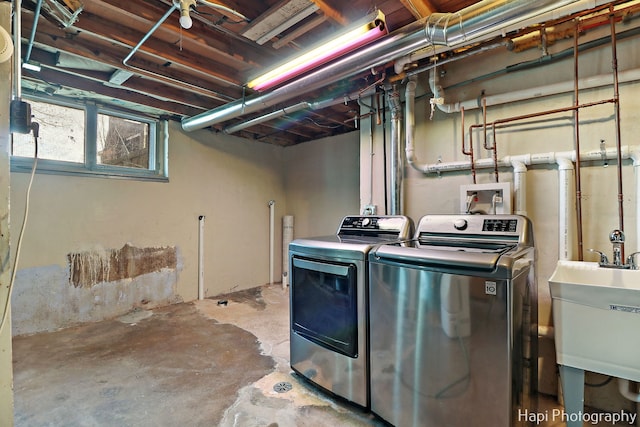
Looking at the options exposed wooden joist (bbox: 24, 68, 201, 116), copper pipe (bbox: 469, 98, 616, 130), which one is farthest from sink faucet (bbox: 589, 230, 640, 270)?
exposed wooden joist (bbox: 24, 68, 201, 116)

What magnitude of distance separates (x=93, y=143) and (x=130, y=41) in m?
1.67

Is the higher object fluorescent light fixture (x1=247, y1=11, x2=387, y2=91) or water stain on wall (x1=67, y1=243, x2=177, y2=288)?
fluorescent light fixture (x1=247, y1=11, x2=387, y2=91)

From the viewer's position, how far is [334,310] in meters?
2.02

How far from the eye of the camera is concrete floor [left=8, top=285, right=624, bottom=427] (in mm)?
1867

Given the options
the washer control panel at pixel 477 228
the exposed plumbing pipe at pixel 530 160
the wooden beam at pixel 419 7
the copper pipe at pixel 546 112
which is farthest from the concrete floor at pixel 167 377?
the wooden beam at pixel 419 7

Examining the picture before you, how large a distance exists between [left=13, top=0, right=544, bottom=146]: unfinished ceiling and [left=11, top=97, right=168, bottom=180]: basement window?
0.20 metres

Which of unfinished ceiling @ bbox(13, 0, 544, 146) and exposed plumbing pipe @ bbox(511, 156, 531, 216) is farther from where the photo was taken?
exposed plumbing pipe @ bbox(511, 156, 531, 216)

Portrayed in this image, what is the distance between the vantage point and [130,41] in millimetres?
2307

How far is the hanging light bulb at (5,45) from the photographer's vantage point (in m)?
1.08

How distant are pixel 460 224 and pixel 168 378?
239cm

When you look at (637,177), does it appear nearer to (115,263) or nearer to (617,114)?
(617,114)

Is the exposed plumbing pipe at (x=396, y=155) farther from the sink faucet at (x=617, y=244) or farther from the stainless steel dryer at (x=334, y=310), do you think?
the sink faucet at (x=617, y=244)

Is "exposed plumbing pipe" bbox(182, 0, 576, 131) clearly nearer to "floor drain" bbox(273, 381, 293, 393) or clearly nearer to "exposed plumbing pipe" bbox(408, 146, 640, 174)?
"exposed plumbing pipe" bbox(408, 146, 640, 174)

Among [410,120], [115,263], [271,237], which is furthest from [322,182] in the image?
[115,263]
